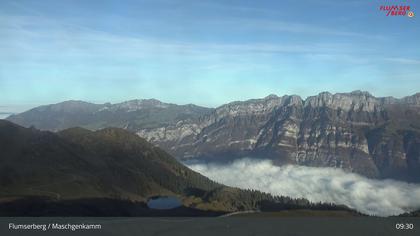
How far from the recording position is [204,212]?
4537 inches

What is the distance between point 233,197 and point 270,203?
1633 cm

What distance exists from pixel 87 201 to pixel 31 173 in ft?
108

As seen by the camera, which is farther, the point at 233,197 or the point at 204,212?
the point at 233,197

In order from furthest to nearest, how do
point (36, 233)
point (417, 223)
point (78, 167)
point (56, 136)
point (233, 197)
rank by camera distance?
point (56, 136) → point (233, 197) → point (78, 167) → point (417, 223) → point (36, 233)

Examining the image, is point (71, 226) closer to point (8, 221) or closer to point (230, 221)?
point (8, 221)

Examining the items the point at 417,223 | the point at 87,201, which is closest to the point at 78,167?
the point at 87,201

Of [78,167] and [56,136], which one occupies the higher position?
[56,136]

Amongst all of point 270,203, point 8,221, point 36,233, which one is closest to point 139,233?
point 36,233

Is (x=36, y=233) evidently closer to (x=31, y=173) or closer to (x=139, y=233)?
(x=139, y=233)

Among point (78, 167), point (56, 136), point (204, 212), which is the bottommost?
point (204, 212)

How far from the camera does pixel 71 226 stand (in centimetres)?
3622

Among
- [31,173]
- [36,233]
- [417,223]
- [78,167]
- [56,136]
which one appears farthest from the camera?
[56,136]

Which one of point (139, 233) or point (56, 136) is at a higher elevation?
point (56, 136)

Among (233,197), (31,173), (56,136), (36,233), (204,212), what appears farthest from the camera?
(56,136)
